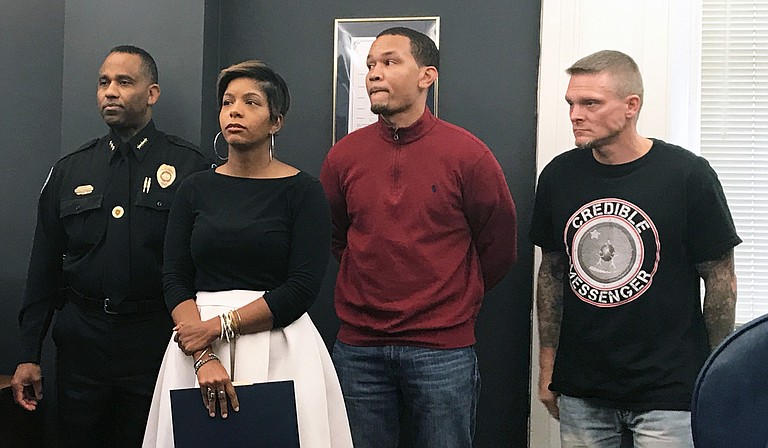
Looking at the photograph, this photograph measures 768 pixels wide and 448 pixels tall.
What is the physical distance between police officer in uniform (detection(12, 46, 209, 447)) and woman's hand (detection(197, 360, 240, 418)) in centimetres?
59

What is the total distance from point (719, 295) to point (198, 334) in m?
1.34

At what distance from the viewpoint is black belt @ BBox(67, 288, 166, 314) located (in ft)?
7.64

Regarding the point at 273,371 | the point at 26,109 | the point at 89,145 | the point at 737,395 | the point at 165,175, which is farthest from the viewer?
the point at 26,109

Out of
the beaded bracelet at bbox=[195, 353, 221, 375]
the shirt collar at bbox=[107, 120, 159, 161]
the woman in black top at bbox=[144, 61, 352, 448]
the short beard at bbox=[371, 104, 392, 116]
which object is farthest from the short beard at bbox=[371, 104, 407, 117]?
the beaded bracelet at bbox=[195, 353, 221, 375]

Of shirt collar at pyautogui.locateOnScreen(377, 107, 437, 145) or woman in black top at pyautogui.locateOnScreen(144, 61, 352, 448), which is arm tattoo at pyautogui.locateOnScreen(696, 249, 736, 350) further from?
woman in black top at pyautogui.locateOnScreen(144, 61, 352, 448)

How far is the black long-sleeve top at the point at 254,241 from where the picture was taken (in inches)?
77.0

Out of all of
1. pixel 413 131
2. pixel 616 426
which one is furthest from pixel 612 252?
pixel 413 131

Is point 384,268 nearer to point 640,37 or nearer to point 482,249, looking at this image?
point 482,249

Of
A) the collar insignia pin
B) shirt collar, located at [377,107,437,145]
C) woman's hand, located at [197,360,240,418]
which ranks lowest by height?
woman's hand, located at [197,360,240,418]

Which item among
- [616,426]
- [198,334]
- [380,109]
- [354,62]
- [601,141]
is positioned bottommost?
[616,426]

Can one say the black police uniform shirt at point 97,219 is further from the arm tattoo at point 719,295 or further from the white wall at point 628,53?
the arm tattoo at point 719,295

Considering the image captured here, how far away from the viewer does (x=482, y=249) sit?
2365 mm

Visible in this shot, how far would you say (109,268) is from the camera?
2.34 metres

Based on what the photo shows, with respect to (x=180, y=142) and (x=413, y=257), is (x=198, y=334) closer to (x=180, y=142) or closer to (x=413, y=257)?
(x=413, y=257)
